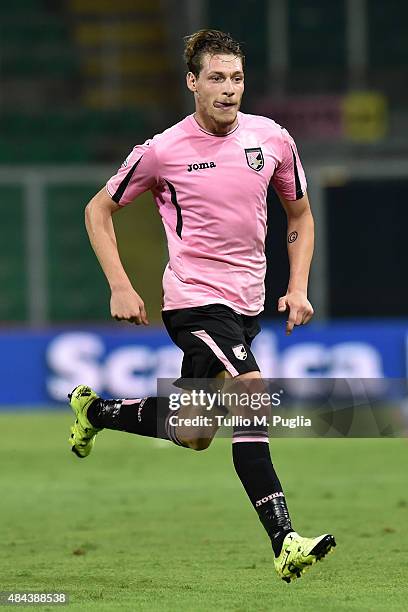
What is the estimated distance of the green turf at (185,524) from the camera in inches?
236

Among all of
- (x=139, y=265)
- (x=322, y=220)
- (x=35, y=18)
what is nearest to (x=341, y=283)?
(x=322, y=220)

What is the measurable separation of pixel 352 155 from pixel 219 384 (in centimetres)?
1419

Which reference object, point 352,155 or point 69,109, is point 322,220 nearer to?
point 352,155

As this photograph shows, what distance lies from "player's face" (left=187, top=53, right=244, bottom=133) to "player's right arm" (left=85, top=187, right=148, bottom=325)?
1.94 feet

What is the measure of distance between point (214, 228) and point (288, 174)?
455 mm

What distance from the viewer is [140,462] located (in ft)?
39.5

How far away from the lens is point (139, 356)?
15.1 m

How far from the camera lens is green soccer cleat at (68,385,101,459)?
22.3ft

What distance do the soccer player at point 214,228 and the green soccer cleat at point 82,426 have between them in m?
0.55

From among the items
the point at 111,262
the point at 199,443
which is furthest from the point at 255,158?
the point at 199,443

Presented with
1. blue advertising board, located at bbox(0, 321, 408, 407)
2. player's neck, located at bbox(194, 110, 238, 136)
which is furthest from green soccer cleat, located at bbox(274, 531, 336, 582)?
blue advertising board, located at bbox(0, 321, 408, 407)

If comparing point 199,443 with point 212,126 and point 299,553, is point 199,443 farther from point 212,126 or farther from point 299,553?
point 212,126

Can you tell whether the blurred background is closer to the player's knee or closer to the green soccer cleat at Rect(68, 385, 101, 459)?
the green soccer cleat at Rect(68, 385, 101, 459)

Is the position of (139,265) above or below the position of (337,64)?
below
